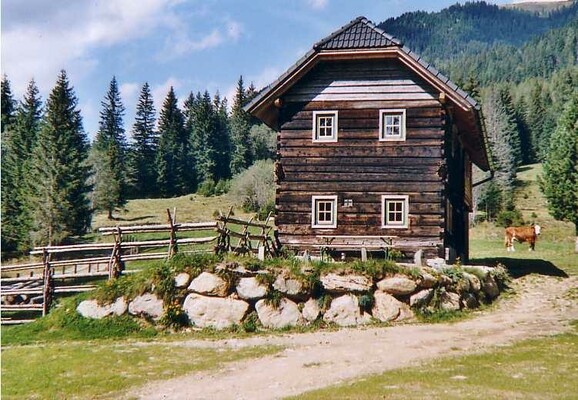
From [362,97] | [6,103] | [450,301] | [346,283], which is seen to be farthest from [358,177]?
[6,103]

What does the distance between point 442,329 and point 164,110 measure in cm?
11133

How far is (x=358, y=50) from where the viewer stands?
25.8 meters

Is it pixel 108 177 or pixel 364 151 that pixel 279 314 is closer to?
pixel 364 151

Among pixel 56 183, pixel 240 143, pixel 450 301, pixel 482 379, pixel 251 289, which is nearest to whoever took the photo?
pixel 482 379

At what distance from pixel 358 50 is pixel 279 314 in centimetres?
1113

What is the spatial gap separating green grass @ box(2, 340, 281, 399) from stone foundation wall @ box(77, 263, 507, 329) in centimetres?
187

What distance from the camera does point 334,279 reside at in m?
21.6

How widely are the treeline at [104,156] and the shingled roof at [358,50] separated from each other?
33817mm

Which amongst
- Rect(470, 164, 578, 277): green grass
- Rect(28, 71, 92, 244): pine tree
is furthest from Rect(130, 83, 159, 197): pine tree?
Rect(470, 164, 578, 277): green grass

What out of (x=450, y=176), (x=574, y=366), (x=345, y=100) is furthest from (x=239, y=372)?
(x=450, y=176)

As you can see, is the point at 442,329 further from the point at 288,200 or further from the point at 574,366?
the point at 288,200

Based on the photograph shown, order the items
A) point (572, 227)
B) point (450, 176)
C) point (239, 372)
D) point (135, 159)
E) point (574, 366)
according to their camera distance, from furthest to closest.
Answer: point (135, 159), point (572, 227), point (450, 176), point (239, 372), point (574, 366)

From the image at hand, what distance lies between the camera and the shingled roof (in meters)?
25.2

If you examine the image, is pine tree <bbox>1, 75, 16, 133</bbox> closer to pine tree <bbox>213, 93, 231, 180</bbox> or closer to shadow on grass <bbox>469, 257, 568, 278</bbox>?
pine tree <bbox>213, 93, 231, 180</bbox>
